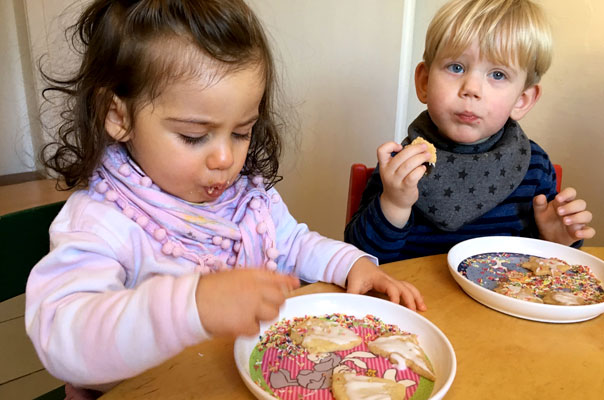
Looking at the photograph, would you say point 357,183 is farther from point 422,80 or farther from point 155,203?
point 155,203

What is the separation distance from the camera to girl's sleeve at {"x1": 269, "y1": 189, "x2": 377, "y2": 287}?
3.17 ft

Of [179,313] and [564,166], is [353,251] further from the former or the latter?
[564,166]

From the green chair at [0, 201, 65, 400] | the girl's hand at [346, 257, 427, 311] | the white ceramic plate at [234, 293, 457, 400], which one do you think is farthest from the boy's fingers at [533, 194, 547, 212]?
the green chair at [0, 201, 65, 400]

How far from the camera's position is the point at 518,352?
2.31 ft

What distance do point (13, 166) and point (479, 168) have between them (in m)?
3.12

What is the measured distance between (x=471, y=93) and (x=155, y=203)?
0.77 metres

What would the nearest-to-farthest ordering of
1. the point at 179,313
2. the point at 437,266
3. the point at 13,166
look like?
the point at 179,313 → the point at 437,266 → the point at 13,166

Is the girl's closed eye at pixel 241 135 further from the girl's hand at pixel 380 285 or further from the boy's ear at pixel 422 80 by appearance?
the boy's ear at pixel 422 80

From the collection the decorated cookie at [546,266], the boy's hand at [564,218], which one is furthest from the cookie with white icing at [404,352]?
the boy's hand at [564,218]

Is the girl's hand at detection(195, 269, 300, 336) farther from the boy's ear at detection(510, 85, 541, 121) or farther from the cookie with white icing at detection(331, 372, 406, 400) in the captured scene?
the boy's ear at detection(510, 85, 541, 121)

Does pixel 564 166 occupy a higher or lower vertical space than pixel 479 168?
lower

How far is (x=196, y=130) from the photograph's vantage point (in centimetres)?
81

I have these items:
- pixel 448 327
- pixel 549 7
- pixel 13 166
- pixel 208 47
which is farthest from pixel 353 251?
pixel 13 166

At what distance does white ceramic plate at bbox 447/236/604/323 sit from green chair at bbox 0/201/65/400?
0.71 m
